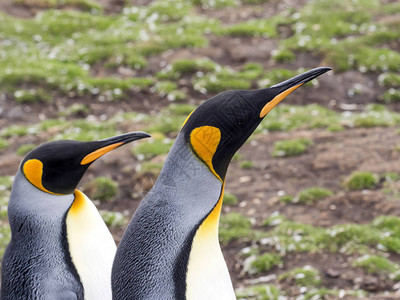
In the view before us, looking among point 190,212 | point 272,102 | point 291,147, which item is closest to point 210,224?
point 190,212

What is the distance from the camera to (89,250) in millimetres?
3391

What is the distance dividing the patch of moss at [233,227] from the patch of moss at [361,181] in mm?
1245

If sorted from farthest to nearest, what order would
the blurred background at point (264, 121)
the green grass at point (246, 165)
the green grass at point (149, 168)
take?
the green grass at point (246, 165) < the green grass at point (149, 168) < the blurred background at point (264, 121)

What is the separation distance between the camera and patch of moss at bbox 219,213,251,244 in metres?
6.36

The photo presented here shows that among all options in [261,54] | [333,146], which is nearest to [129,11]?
[261,54]

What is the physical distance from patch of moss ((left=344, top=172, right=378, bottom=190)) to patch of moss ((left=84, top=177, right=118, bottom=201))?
2594 millimetres

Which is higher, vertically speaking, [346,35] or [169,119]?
[169,119]

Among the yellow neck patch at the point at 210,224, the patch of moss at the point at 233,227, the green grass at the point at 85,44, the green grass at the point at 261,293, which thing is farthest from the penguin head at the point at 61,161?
the green grass at the point at 85,44

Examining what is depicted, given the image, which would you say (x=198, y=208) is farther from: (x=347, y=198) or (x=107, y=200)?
(x=107, y=200)

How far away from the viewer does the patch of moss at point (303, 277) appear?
537 centimetres

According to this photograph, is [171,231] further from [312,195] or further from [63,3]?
[63,3]

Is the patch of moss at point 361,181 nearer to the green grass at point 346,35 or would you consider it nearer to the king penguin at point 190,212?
the king penguin at point 190,212

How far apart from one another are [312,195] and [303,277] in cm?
170

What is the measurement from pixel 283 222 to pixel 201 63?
18.1 feet
